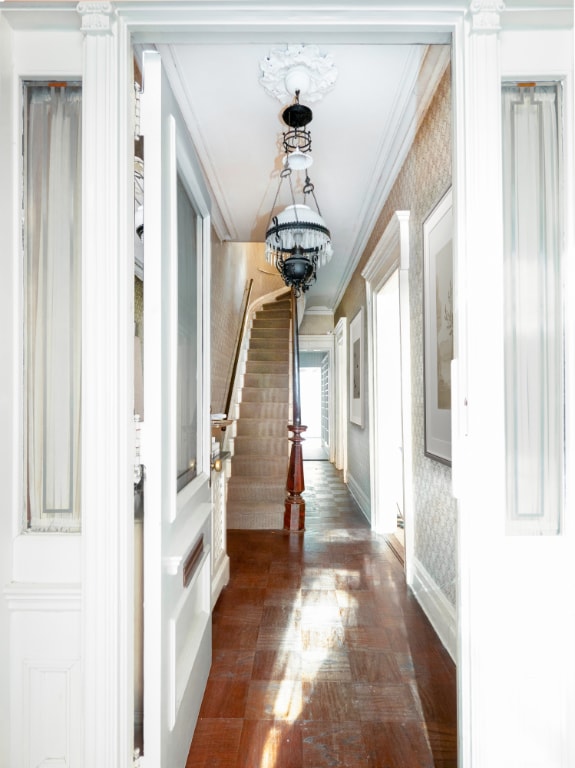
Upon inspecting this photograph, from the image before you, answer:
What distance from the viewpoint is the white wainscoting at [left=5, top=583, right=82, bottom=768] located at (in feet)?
3.56

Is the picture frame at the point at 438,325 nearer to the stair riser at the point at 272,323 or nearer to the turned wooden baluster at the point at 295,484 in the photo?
the turned wooden baluster at the point at 295,484

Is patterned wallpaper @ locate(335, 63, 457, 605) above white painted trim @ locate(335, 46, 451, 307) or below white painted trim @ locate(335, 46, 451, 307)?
below

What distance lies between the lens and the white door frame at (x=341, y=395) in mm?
6211

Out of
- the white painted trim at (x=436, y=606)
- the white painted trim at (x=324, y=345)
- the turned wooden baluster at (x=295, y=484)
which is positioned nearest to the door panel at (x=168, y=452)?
the white painted trim at (x=436, y=606)

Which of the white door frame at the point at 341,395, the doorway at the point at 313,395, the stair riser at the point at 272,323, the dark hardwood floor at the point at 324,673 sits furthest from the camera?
the doorway at the point at 313,395

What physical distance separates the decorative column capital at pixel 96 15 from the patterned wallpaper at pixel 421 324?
1.47 metres

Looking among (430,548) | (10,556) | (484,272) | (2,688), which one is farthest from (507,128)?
(430,548)

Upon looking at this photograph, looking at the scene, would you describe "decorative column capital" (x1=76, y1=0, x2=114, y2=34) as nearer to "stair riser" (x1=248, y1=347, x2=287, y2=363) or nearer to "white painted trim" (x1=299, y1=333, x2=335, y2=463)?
"stair riser" (x1=248, y1=347, x2=287, y2=363)

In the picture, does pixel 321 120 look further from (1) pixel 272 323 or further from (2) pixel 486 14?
(1) pixel 272 323

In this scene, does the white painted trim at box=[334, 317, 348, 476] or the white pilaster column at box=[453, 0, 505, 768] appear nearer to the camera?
the white pilaster column at box=[453, 0, 505, 768]

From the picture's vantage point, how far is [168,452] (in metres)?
1.25

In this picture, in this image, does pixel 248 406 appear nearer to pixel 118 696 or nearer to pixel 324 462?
pixel 324 462

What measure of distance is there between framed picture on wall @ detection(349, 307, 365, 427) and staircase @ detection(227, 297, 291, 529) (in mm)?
796

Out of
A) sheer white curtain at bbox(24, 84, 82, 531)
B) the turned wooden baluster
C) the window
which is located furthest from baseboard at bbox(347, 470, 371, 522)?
sheer white curtain at bbox(24, 84, 82, 531)
